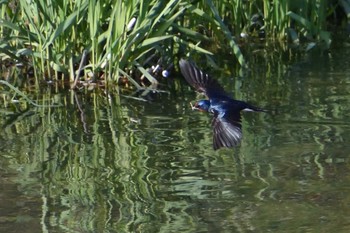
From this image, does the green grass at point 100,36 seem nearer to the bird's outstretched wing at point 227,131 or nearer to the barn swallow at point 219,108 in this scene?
the barn swallow at point 219,108

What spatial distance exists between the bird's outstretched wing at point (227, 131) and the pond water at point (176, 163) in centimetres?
17

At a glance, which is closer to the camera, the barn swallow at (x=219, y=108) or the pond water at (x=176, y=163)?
the pond water at (x=176, y=163)

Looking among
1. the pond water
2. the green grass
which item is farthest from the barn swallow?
the green grass

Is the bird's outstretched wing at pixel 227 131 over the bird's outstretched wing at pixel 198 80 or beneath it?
beneath

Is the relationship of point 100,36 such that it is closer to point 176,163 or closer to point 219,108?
point 219,108

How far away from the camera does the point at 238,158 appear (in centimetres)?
489

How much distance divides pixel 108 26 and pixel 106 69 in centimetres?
35

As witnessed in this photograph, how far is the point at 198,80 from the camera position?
17.5 ft

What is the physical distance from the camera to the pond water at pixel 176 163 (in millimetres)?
4043

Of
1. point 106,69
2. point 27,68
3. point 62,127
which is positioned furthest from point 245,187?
point 27,68

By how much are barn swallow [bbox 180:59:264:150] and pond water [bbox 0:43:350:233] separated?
6.7 inches

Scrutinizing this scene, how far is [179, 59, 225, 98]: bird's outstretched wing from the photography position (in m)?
5.29

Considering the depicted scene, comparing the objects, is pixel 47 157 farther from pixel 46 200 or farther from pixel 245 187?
pixel 245 187

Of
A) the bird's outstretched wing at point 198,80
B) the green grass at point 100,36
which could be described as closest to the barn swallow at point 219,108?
the bird's outstretched wing at point 198,80
